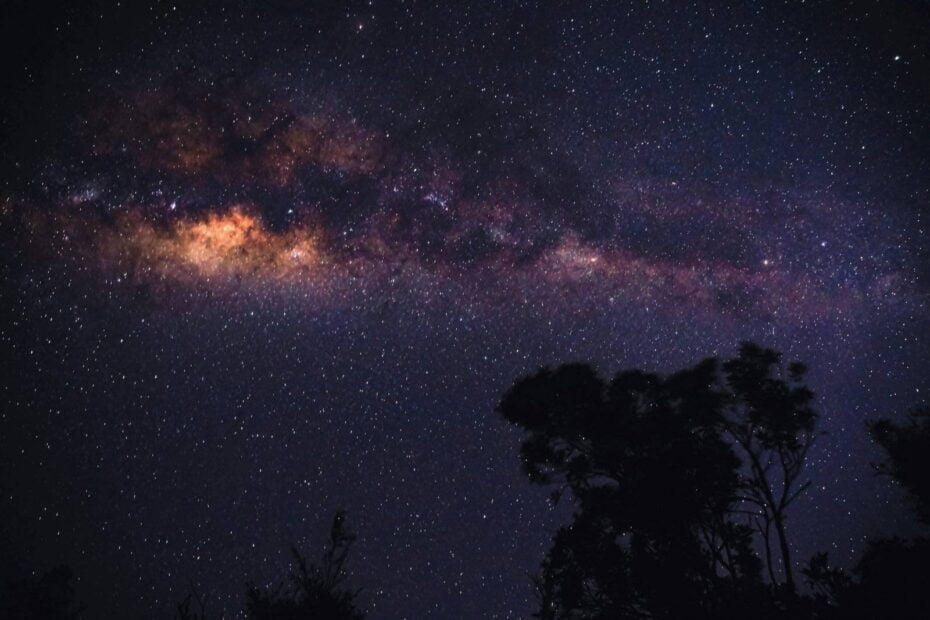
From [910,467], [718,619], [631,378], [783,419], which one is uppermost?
[631,378]

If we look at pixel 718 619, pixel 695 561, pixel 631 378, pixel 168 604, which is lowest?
pixel 168 604

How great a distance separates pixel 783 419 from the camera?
12.8m

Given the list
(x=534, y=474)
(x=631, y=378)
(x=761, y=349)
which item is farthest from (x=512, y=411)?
(x=761, y=349)

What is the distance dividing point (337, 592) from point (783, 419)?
12294 millimetres

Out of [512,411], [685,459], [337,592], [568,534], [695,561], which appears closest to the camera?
[695,561]

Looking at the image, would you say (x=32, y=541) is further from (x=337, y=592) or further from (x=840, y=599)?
(x=840, y=599)

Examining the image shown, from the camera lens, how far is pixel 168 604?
10506 centimetres

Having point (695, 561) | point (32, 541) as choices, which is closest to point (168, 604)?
point (32, 541)

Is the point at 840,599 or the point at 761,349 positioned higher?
the point at 761,349

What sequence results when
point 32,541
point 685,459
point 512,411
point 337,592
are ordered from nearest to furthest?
point 685,459
point 337,592
point 512,411
point 32,541

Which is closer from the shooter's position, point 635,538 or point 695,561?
point 695,561

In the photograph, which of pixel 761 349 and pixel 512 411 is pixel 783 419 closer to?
pixel 761 349

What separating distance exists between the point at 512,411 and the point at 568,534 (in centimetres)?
367

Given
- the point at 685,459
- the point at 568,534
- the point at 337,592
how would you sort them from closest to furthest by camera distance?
1. the point at 685,459
2. the point at 568,534
3. the point at 337,592
